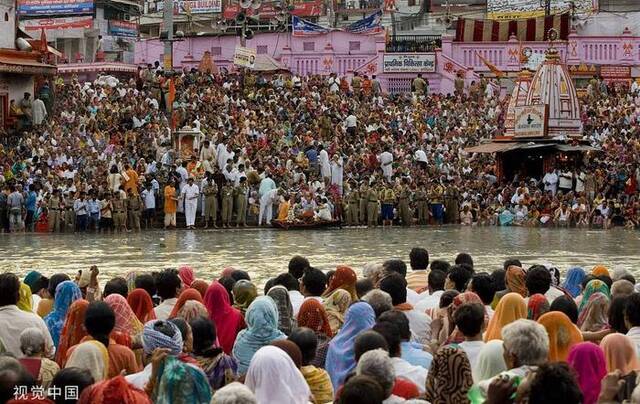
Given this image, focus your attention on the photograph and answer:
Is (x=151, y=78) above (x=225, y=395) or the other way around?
above

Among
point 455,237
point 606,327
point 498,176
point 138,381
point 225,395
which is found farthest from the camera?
point 498,176

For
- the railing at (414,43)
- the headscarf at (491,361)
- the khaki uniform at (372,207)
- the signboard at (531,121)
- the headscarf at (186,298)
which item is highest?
the railing at (414,43)

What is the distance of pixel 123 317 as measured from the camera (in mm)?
8898

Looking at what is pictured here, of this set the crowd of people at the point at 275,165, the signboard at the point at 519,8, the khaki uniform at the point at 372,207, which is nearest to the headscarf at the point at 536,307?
the crowd of people at the point at 275,165

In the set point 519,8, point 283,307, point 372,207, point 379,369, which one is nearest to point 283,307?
point 283,307

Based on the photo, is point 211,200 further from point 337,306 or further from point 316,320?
point 316,320

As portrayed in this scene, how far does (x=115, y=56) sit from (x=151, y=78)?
60.0ft

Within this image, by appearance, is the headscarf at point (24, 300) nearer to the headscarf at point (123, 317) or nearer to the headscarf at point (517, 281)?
the headscarf at point (123, 317)

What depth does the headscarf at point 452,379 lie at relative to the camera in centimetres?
684

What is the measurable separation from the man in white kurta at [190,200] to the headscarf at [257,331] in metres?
21.0

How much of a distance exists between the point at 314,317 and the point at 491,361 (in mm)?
2203

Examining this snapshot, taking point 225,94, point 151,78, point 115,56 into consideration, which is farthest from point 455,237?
point 115,56

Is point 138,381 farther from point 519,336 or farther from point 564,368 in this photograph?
point 564,368

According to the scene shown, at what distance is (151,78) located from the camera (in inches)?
1538
